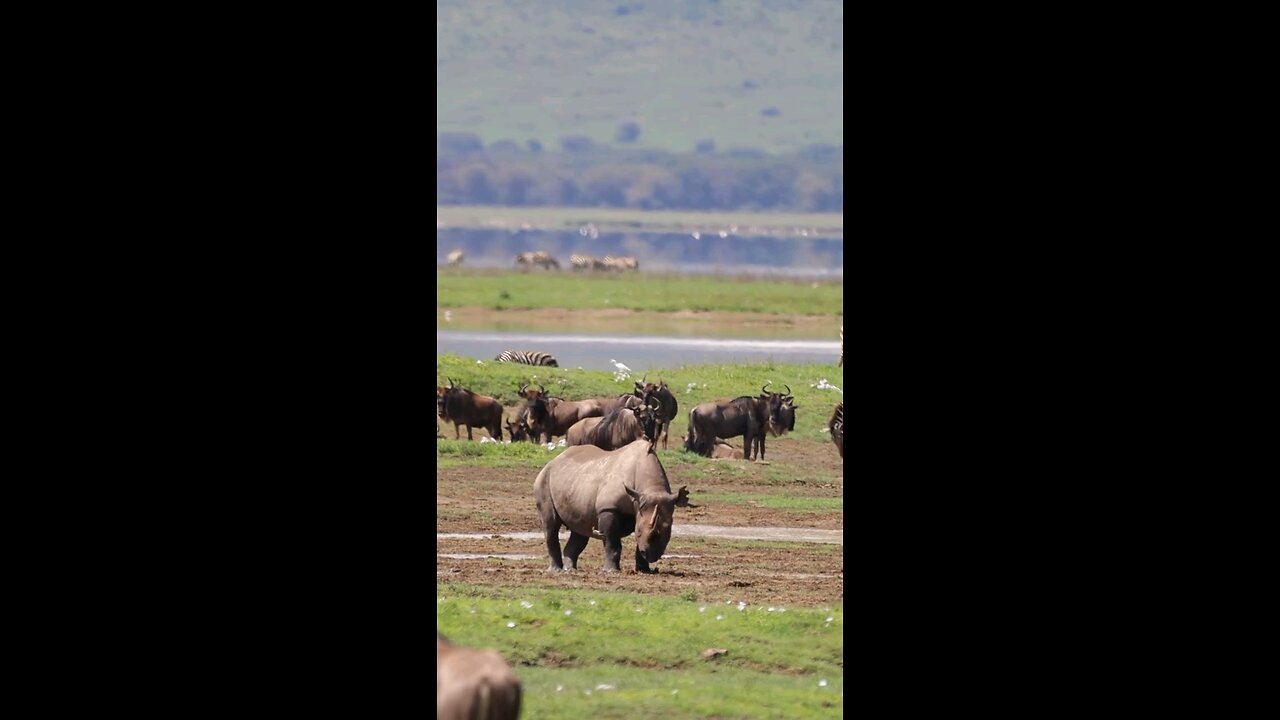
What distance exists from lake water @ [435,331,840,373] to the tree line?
6769 cm

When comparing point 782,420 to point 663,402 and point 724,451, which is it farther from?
point 663,402

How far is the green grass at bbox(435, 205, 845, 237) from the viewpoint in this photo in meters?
89.9

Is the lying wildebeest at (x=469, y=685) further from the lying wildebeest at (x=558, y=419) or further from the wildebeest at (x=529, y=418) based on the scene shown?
the wildebeest at (x=529, y=418)

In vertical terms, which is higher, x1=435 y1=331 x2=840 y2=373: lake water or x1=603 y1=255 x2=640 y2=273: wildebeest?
x1=603 y1=255 x2=640 y2=273: wildebeest

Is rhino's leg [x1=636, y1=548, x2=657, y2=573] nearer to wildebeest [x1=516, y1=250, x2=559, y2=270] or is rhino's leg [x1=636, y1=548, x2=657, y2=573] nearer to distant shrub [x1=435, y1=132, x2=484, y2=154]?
wildebeest [x1=516, y1=250, x2=559, y2=270]

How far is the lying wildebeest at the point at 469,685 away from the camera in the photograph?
4840 mm

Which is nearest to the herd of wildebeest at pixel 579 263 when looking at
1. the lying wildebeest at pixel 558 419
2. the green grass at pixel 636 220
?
the green grass at pixel 636 220

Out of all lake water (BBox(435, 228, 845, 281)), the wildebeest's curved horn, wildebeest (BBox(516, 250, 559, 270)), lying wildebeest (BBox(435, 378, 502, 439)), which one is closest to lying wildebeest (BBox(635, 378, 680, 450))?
lying wildebeest (BBox(435, 378, 502, 439))

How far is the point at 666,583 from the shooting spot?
10.9 metres
